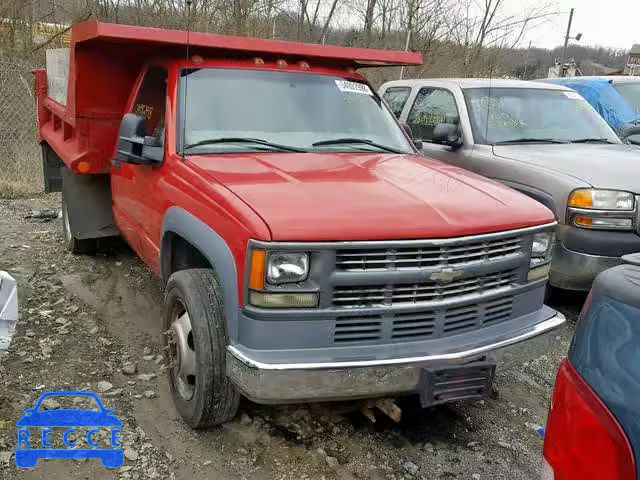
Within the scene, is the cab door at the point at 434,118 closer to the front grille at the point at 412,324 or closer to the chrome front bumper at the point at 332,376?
the front grille at the point at 412,324

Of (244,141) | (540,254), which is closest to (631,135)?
(540,254)

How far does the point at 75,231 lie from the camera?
5.81 m

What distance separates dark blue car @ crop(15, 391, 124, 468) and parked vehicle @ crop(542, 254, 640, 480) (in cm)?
227

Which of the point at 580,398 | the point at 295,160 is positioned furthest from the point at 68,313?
the point at 580,398

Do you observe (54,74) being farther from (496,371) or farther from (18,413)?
(496,371)

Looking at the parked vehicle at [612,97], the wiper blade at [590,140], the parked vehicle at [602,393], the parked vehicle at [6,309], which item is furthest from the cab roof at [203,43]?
the parked vehicle at [612,97]

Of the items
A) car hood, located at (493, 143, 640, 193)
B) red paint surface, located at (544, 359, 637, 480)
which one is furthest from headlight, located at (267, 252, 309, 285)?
car hood, located at (493, 143, 640, 193)

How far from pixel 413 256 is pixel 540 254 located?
3.17 feet

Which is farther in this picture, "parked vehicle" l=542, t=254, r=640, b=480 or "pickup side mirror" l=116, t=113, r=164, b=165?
"pickup side mirror" l=116, t=113, r=164, b=165

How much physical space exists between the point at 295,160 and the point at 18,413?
2142mm

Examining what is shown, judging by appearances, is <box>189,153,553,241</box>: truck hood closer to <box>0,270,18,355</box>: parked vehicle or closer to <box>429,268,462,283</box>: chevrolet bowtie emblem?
<box>429,268,462,283</box>: chevrolet bowtie emblem

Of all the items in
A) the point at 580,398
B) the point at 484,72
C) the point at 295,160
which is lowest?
the point at 580,398

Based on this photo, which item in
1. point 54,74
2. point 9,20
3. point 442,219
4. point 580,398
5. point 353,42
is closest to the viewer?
point 580,398

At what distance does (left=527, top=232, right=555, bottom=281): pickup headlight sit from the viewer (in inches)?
132
